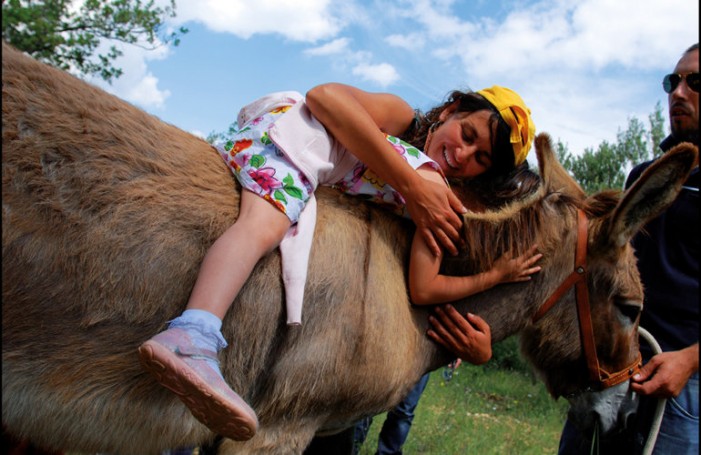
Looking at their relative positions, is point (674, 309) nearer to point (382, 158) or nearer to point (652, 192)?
point (652, 192)

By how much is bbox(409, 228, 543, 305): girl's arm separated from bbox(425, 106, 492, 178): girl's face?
0.49 metres

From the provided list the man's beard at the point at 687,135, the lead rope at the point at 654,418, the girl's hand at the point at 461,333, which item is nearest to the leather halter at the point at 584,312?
the lead rope at the point at 654,418

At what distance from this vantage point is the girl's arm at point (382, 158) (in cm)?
239

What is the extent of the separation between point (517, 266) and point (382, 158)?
883mm

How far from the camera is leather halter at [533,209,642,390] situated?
2.75m

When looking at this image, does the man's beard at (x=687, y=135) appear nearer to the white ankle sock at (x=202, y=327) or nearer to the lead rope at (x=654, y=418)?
the lead rope at (x=654, y=418)

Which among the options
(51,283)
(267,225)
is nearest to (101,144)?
(51,283)

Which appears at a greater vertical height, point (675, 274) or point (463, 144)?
point (463, 144)

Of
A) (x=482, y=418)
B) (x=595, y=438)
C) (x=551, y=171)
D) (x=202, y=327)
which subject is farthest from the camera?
(x=482, y=418)

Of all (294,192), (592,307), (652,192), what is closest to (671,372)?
(592,307)

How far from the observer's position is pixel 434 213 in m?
2.49

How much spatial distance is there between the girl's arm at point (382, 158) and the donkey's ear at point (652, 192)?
77cm

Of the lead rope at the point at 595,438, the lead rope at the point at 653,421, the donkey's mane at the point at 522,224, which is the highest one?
the donkey's mane at the point at 522,224

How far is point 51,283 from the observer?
189 centimetres
